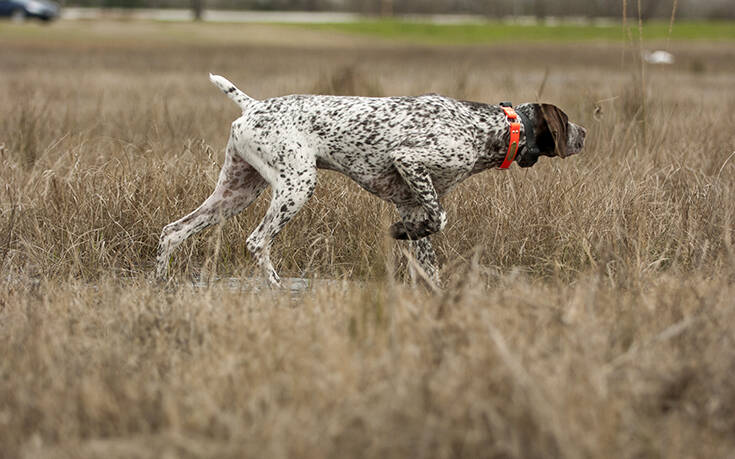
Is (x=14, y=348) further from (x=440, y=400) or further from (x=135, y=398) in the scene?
(x=440, y=400)

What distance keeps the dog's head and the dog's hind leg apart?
152 centimetres

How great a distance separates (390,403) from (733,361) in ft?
3.98

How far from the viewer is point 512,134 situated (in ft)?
14.8

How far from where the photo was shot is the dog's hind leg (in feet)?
15.2

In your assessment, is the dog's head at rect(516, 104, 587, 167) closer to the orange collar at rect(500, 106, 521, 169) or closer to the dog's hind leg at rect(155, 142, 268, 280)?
the orange collar at rect(500, 106, 521, 169)

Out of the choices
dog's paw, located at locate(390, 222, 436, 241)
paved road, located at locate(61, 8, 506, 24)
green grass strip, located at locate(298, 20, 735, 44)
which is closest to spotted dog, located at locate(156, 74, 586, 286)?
dog's paw, located at locate(390, 222, 436, 241)

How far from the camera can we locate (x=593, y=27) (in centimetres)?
4912

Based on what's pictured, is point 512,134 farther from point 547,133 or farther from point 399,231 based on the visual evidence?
point 399,231

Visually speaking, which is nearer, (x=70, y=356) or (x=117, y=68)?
(x=70, y=356)

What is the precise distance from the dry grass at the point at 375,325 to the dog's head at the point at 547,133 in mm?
485

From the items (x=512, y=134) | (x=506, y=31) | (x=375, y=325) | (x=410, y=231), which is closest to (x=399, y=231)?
(x=410, y=231)

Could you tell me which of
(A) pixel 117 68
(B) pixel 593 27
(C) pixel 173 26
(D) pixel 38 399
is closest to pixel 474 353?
(D) pixel 38 399

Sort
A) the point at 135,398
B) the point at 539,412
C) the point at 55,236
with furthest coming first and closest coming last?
the point at 55,236
the point at 135,398
the point at 539,412

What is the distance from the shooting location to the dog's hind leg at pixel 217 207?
4.62 m
